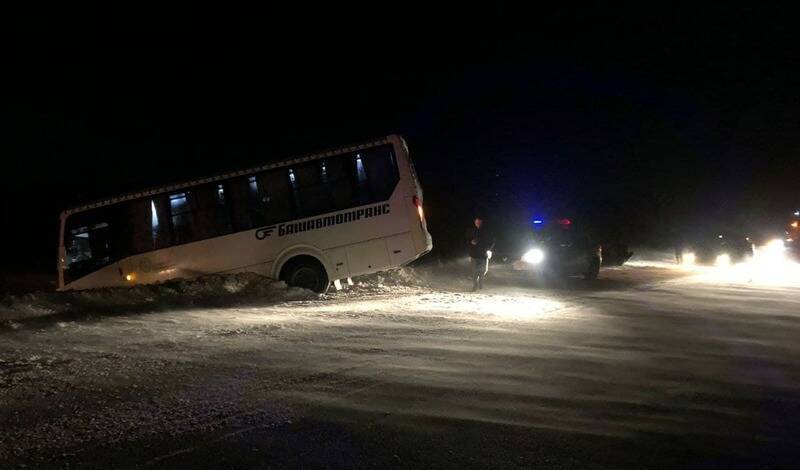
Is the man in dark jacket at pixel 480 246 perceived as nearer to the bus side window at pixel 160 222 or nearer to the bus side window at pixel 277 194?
the bus side window at pixel 277 194

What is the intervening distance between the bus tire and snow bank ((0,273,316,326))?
654mm

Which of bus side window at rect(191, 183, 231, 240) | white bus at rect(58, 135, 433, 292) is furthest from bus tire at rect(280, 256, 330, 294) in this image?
bus side window at rect(191, 183, 231, 240)

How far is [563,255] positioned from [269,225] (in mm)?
8662

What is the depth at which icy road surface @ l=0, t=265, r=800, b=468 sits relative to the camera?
16.0 ft

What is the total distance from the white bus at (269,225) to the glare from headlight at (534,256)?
218 inches

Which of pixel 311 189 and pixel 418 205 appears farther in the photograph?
pixel 311 189

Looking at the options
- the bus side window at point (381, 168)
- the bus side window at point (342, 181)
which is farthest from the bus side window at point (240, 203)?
the bus side window at point (381, 168)

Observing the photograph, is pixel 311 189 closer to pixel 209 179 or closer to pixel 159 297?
pixel 209 179

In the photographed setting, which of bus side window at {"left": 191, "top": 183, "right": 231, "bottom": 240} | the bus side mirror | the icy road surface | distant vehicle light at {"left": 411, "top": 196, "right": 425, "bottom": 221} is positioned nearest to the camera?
the icy road surface

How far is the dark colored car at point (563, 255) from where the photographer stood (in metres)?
19.0

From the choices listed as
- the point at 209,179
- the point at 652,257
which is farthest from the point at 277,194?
the point at 652,257

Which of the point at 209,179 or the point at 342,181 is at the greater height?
the point at 209,179

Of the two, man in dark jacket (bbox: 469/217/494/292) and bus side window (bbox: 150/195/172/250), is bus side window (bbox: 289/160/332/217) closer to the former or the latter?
bus side window (bbox: 150/195/172/250)

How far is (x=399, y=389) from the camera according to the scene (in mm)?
6520
